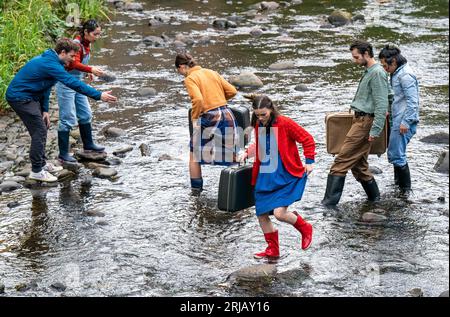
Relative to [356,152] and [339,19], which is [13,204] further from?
[339,19]

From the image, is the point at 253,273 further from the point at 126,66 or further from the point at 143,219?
the point at 126,66

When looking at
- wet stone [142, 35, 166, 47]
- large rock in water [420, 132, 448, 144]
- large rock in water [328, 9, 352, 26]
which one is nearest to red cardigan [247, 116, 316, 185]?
large rock in water [420, 132, 448, 144]

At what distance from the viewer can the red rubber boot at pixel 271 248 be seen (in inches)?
320

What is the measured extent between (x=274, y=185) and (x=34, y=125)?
11.9 ft

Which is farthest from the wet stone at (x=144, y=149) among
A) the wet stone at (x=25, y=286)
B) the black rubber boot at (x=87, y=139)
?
the wet stone at (x=25, y=286)

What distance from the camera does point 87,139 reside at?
37.1 ft

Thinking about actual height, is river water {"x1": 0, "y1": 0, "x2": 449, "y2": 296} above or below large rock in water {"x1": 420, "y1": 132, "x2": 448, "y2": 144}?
below

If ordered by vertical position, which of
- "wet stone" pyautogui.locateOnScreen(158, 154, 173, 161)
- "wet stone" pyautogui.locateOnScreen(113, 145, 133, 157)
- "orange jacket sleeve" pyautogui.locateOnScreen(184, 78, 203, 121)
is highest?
"orange jacket sleeve" pyautogui.locateOnScreen(184, 78, 203, 121)

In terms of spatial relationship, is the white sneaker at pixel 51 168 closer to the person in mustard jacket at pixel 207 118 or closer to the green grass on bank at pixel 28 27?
the person in mustard jacket at pixel 207 118

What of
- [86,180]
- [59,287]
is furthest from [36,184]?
[59,287]

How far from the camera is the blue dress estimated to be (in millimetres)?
7878

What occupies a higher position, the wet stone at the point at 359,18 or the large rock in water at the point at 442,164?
the wet stone at the point at 359,18

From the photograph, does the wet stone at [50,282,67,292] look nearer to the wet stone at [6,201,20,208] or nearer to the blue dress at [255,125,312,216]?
the blue dress at [255,125,312,216]

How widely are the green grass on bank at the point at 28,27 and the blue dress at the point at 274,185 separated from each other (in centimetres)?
612
